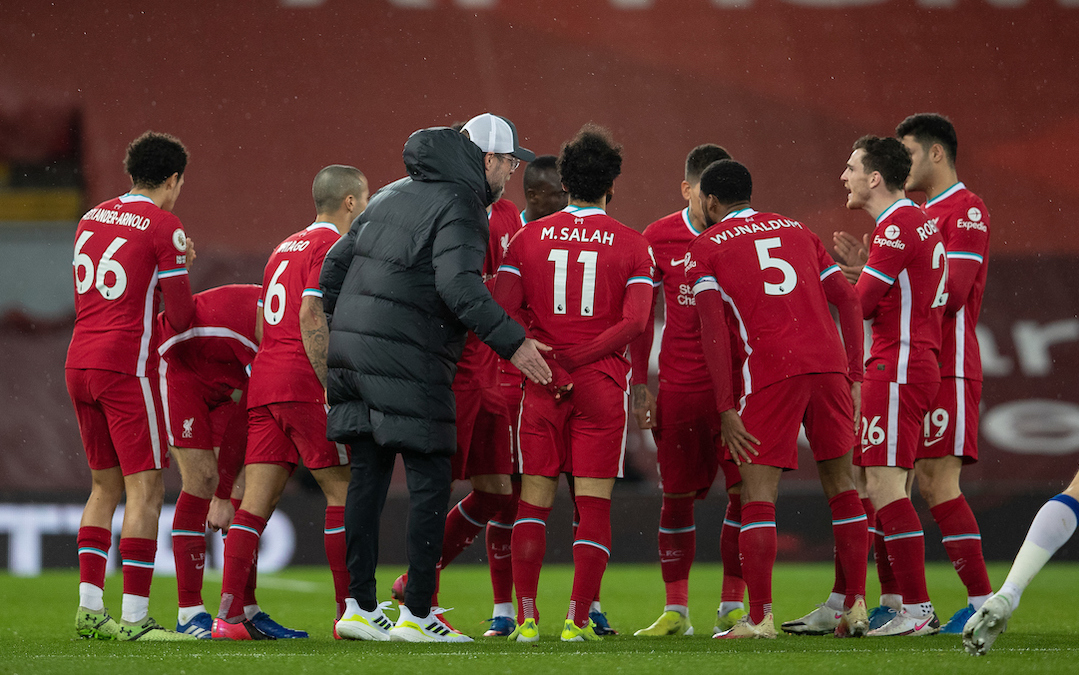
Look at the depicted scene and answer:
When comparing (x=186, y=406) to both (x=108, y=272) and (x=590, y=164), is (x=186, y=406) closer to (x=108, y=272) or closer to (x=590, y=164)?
(x=108, y=272)

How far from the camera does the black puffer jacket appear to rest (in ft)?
14.9

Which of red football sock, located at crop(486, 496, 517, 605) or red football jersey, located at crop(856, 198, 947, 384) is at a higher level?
red football jersey, located at crop(856, 198, 947, 384)

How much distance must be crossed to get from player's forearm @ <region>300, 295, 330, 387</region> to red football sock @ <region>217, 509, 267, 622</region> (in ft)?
2.34

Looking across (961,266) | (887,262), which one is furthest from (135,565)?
(961,266)

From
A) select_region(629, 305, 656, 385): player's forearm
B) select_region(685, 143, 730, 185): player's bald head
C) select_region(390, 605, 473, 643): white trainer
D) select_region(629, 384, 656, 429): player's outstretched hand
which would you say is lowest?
select_region(390, 605, 473, 643): white trainer

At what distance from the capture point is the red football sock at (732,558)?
5.42m

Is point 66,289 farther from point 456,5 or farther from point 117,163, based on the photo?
point 456,5

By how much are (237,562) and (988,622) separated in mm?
2983

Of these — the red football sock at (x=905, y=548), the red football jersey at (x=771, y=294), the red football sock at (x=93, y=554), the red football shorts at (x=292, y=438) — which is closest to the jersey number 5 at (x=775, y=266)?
the red football jersey at (x=771, y=294)

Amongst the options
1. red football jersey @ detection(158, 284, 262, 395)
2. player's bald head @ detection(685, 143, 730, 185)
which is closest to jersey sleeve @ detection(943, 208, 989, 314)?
player's bald head @ detection(685, 143, 730, 185)

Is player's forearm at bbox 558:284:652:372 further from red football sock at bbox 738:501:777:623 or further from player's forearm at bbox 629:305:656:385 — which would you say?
red football sock at bbox 738:501:777:623

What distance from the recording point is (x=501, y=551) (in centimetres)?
565

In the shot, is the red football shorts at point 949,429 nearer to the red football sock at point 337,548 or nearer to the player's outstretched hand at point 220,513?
the red football sock at point 337,548

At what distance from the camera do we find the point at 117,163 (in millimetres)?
13617
